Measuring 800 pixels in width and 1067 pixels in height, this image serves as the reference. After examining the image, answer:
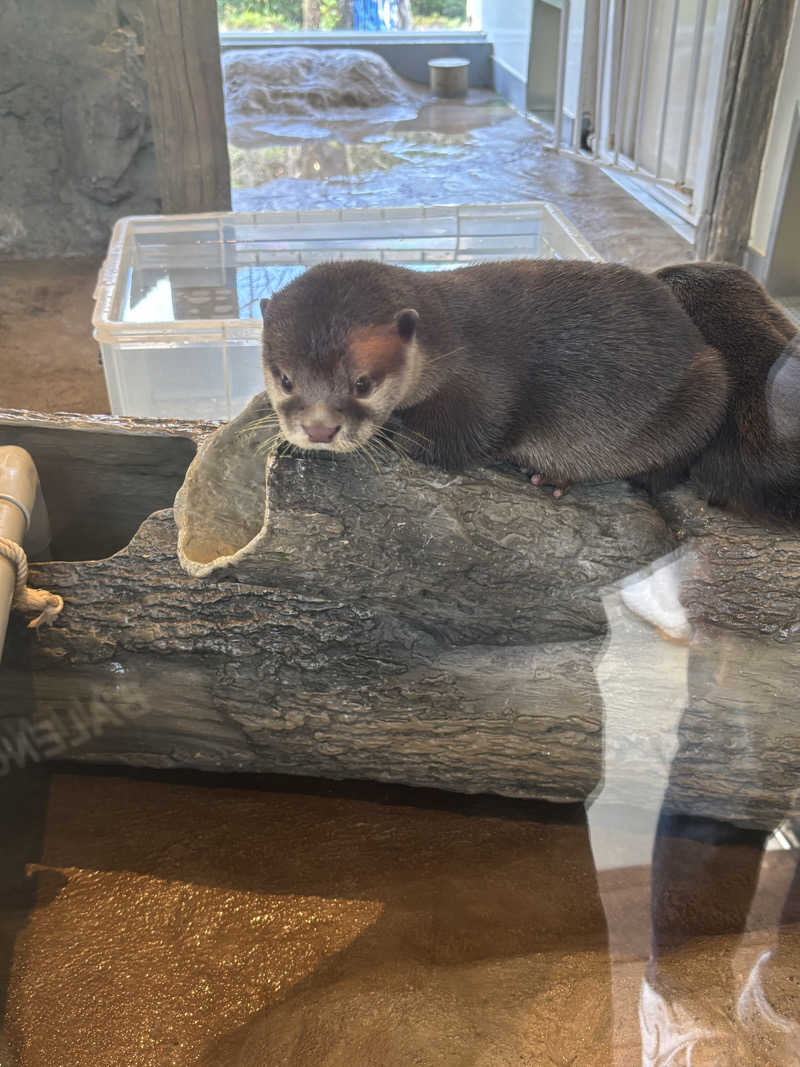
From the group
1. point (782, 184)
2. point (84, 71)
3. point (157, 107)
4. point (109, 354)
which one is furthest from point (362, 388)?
point (84, 71)

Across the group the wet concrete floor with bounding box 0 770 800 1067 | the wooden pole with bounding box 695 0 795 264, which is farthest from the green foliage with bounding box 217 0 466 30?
the wet concrete floor with bounding box 0 770 800 1067

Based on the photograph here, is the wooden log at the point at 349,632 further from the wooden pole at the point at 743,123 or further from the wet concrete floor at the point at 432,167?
the wet concrete floor at the point at 432,167

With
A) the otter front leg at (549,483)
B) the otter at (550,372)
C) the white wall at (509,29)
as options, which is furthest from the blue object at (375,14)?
the otter front leg at (549,483)

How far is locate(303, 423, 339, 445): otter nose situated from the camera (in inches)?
44.6

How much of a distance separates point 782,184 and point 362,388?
6.25 feet

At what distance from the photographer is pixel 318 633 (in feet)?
4.48

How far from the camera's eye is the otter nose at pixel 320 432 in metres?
1.13

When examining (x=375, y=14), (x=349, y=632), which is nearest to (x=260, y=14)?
(x=375, y=14)

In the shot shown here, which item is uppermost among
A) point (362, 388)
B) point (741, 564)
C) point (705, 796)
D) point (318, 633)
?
point (362, 388)

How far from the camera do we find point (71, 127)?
382cm

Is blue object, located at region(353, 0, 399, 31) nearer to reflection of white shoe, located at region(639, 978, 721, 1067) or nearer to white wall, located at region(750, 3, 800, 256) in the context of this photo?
white wall, located at region(750, 3, 800, 256)

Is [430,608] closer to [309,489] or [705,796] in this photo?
[309,489]

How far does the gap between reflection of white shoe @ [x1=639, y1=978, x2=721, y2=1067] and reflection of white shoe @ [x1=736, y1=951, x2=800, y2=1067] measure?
0.22ft

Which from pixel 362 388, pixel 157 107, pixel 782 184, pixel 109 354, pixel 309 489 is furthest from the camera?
pixel 157 107
